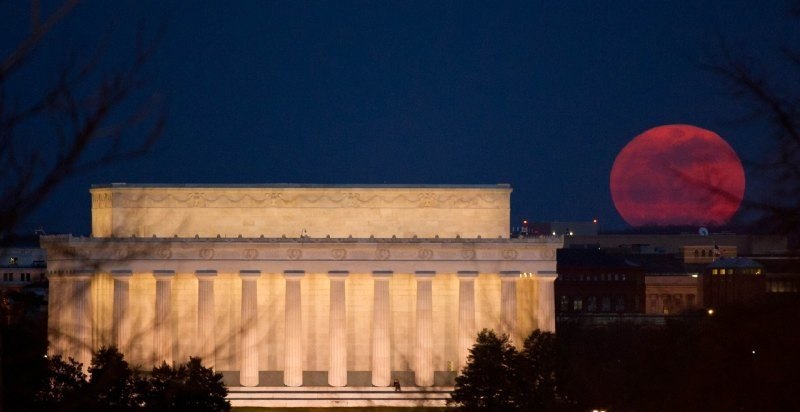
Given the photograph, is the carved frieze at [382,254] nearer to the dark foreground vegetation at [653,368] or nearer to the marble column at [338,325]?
the marble column at [338,325]

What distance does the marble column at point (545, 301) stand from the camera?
126m

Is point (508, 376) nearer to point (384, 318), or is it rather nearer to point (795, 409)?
point (384, 318)

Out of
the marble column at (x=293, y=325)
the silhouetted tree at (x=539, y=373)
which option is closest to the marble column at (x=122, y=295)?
the marble column at (x=293, y=325)

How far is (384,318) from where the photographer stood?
12419 cm

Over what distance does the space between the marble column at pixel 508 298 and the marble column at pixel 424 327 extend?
206 inches

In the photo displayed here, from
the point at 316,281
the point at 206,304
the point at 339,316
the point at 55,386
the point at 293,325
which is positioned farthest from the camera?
the point at 316,281

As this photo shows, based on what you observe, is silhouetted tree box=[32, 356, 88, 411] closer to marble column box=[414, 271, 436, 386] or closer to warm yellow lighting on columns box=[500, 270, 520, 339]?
marble column box=[414, 271, 436, 386]

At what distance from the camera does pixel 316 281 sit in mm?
126375

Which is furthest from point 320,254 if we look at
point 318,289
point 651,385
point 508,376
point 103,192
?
point 651,385

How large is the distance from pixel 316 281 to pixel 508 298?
1438 centimetres

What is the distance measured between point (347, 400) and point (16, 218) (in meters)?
99.6

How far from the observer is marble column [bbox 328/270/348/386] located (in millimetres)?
124188

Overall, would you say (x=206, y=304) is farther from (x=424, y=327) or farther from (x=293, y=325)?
(x=424, y=327)

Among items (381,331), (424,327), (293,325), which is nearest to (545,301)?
(424,327)
